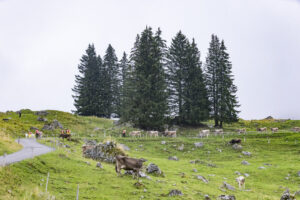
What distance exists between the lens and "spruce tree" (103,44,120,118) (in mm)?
79562

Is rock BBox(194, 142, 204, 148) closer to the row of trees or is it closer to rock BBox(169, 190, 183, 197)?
the row of trees

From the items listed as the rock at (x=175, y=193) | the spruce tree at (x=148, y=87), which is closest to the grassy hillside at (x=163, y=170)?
the rock at (x=175, y=193)

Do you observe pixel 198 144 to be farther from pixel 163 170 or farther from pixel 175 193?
pixel 175 193

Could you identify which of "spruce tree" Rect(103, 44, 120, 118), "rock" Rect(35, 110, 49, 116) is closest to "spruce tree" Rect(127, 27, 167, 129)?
"spruce tree" Rect(103, 44, 120, 118)

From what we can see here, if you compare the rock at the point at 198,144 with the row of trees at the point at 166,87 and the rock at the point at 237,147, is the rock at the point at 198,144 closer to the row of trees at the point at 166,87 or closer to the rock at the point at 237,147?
the rock at the point at 237,147

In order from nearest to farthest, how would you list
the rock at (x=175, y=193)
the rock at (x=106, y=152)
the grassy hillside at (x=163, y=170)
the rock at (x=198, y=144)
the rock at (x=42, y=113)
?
1. the grassy hillside at (x=163, y=170)
2. the rock at (x=175, y=193)
3. the rock at (x=106, y=152)
4. the rock at (x=198, y=144)
5. the rock at (x=42, y=113)

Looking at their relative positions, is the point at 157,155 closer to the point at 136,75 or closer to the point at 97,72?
the point at 136,75

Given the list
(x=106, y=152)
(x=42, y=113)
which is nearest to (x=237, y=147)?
(x=106, y=152)

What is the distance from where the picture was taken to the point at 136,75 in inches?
2386

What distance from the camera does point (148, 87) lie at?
5750cm

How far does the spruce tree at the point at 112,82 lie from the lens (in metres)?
79.6

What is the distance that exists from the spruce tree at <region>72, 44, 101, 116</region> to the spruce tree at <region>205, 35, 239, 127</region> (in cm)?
3320

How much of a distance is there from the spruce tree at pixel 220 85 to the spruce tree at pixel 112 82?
30285mm

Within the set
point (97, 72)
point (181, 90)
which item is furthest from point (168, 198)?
point (97, 72)
